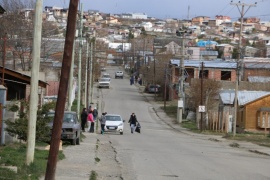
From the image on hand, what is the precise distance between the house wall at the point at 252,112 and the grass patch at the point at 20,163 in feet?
120

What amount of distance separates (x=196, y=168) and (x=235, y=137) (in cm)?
2651

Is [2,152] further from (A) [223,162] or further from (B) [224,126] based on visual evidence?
(B) [224,126]

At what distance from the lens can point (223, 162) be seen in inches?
1022

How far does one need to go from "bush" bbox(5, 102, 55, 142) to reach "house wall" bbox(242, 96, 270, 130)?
34966mm

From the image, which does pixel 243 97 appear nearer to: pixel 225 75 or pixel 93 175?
pixel 225 75

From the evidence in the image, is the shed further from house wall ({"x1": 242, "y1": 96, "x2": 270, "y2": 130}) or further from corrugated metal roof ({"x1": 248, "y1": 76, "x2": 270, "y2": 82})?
corrugated metal roof ({"x1": 248, "y1": 76, "x2": 270, "y2": 82})

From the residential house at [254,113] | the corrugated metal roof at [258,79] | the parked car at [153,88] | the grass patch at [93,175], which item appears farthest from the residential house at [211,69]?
the grass patch at [93,175]

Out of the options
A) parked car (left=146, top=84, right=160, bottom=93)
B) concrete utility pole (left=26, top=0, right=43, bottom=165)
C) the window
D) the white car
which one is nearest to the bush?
concrete utility pole (left=26, top=0, right=43, bottom=165)

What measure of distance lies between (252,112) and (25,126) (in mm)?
36791

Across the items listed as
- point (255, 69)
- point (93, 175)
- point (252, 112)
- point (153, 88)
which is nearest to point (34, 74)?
point (93, 175)

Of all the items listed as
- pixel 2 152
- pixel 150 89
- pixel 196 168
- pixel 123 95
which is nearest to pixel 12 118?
pixel 2 152

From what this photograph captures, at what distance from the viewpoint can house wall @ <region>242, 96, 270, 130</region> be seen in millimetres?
58375

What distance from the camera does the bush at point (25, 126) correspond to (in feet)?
A: 80.7

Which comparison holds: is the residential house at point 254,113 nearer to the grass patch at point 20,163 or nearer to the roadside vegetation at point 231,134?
the roadside vegetation at point 231,134
